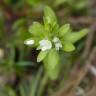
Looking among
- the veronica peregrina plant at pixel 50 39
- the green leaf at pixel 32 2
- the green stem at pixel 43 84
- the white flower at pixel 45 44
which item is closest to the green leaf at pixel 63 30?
the veronica peregrina plant at pixel 50 39

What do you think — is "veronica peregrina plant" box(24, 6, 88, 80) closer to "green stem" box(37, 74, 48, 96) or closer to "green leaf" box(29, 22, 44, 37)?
"green leaf" box(29, 22, 44, 37)

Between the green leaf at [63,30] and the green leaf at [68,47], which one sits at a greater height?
the green leaf at [63,30]

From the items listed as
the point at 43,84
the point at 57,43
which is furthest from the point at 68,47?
the point at 43,84

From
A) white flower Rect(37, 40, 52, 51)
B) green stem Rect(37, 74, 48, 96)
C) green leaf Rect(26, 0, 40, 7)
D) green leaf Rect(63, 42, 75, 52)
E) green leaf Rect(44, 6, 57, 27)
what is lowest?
green stem Rect(37, 74, 48, 96)

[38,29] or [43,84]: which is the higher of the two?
[38,29]

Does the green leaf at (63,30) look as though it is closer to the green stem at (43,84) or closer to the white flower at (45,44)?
the white flower at (45,44)

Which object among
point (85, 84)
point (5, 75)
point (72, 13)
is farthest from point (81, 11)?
point (5, 75)

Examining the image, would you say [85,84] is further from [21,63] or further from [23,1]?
[23,1]

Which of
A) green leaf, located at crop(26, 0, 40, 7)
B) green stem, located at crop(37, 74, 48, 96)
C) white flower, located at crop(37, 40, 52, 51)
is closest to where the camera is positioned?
white flower, located at crop(37, 40, 52, 51)

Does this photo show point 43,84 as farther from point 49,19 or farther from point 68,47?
point 49,19

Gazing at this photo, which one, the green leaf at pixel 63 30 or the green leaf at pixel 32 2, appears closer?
the green leaf at pixel 63 30

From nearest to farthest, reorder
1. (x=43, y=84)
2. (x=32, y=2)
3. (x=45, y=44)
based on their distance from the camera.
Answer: (x=45, y=44) < (x=43, y=84) < (x=32, y=2)

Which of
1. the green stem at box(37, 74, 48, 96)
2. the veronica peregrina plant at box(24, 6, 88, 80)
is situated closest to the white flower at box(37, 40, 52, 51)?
the veronica peregrina plant at box(24, 6, 88, 80)
